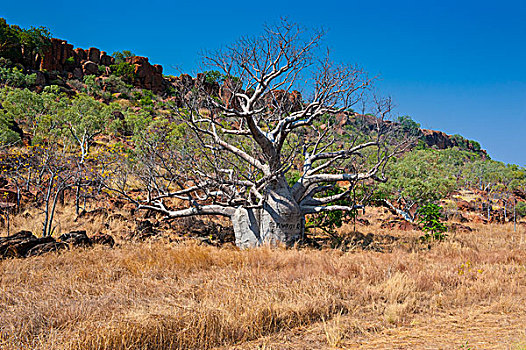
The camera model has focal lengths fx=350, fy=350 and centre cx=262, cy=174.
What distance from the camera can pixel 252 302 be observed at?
388 cm

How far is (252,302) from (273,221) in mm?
4151

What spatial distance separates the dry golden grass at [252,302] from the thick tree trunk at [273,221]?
5.04 ft

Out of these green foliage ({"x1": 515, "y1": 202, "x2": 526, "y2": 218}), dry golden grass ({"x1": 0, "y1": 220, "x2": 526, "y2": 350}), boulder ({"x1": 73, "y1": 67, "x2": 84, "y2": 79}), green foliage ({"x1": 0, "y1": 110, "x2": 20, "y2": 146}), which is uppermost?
boulder ({"x1": 73, "y1": 67, "x2": 84, "y2": 79})

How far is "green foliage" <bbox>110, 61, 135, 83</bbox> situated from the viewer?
2475 inches

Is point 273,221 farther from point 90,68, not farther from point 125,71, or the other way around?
point 90,68

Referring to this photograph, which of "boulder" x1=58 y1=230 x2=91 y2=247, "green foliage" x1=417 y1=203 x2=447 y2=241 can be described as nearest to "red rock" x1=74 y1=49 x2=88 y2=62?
"boulder" x1=58 y1=230 x2=91 y2=247

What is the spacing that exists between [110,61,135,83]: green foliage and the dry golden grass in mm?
63330

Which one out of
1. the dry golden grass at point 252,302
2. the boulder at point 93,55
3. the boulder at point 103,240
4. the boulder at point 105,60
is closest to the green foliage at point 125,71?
the boulder at point 105,60

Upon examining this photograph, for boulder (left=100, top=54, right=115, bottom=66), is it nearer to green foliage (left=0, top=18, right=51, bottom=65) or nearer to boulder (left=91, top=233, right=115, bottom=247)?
green foliage (left=0, top=18, right=51, bottom=65)

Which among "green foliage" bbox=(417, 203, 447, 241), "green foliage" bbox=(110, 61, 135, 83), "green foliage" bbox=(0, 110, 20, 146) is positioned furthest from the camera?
"green foliage" bbox=(110, 61, 135, 83)

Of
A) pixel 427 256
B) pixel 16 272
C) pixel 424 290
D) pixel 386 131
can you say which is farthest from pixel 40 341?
pixel 386 131

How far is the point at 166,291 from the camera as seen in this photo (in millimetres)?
4281

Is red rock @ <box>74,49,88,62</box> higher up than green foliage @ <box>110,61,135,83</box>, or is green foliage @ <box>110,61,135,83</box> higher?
red rock @ <box>74,49,88,62</box>

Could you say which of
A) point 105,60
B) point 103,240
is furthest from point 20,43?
point 103,240
